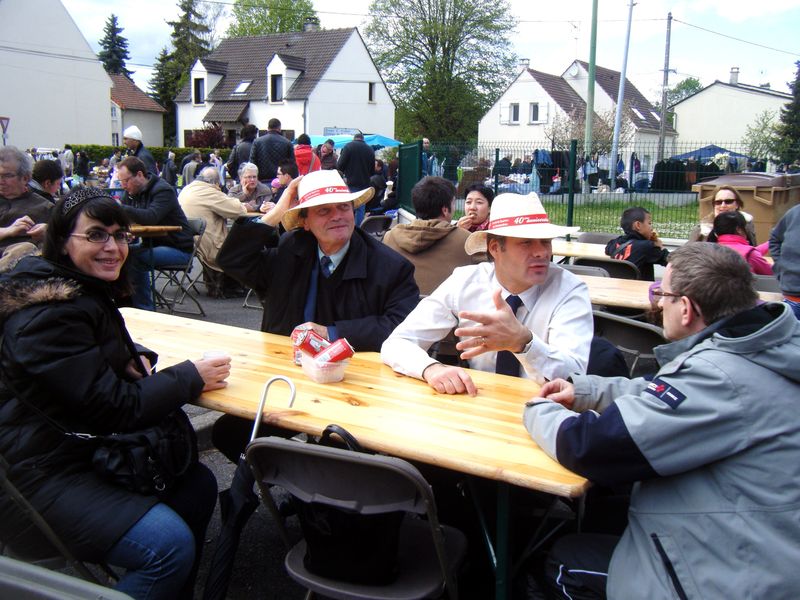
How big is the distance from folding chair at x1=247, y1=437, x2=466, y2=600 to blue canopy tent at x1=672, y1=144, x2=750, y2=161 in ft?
37.7

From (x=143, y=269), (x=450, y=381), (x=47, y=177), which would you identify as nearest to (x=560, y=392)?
(x=450, y=381)

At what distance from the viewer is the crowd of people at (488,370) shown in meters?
1.65

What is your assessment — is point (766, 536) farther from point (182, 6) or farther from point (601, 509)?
point (182, 6)

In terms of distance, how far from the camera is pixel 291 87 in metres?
42.9

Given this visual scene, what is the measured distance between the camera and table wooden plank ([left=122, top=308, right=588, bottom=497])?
74.4 inches

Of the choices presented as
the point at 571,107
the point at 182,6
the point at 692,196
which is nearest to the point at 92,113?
the point at 182,6

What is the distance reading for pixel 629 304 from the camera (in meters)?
4.61

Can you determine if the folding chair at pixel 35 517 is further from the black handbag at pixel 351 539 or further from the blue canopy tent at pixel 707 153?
the blue canopy tent at pixel 707 153

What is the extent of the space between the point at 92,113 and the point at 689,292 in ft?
147

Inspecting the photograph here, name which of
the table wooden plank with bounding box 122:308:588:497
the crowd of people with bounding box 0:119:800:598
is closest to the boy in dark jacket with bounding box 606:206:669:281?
the crowd of people with bounding box 0:119:800:598

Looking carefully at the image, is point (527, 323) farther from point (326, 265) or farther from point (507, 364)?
point (326, 265)

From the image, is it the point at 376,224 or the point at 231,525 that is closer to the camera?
the point at 231,525

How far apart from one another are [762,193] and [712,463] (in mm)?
8704

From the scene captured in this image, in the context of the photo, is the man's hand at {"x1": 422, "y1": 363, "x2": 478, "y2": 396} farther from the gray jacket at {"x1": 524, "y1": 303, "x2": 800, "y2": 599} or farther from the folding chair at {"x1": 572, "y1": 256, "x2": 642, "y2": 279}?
the folding chair at {"x1": 572, "y1": 256, "x2": 642, "y2": 279}
